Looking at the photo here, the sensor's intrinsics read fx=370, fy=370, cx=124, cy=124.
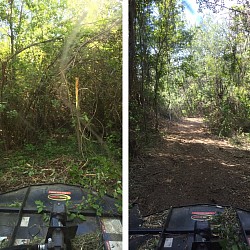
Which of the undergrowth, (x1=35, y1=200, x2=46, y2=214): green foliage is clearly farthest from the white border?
→ (x1=35, y1=200, x2=46, y2=214): green foliage

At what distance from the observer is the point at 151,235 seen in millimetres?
1781

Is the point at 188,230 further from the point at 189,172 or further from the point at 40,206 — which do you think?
the point at 40,206

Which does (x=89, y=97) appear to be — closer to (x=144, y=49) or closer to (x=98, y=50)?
(x=98, y=50)

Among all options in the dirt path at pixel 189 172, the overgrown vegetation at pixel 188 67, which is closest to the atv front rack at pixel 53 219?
the dirt path at pixel 189 172

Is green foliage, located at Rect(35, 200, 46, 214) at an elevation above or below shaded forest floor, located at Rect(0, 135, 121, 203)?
below

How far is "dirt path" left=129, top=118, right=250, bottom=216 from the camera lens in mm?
1812

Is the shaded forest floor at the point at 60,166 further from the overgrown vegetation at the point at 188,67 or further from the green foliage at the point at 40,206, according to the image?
the overgrown vegetation at the point at 188,67

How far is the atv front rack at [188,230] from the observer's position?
5.44 ft

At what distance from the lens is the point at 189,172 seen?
6.08ft

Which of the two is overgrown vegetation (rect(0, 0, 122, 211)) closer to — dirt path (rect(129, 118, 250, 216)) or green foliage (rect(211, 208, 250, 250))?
dirt path (rect(129, 118, 250, 216))

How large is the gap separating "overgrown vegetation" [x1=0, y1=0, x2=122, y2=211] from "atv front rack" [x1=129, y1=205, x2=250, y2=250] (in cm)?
21

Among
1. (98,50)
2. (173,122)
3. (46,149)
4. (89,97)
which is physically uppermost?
(98,50)

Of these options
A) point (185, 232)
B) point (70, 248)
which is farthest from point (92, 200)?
point (185, 232)

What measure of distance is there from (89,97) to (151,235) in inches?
28.8
